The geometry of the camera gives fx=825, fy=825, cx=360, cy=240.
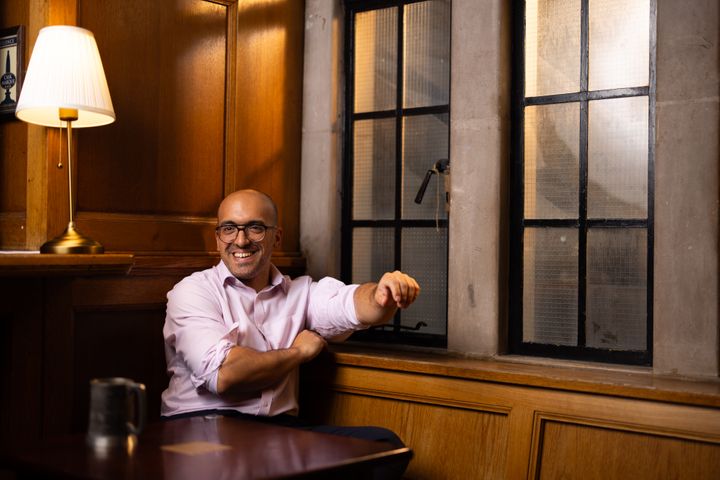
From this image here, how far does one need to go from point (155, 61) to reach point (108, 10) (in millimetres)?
254

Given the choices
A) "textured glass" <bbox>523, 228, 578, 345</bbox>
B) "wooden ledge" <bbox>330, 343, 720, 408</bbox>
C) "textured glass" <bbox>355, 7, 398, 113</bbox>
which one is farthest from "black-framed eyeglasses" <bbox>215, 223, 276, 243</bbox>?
"textured glass" <bbox>523, 228, 578, 345</bbox>

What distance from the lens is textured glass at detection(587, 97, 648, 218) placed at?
293 centimetres

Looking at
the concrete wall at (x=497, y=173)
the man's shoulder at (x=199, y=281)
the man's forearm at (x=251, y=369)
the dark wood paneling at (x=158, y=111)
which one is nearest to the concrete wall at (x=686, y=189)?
the concrete wall at (x=497, y=173)

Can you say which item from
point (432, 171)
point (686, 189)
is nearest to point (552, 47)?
point (432, 171)

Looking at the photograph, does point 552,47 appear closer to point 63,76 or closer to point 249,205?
point 249,205

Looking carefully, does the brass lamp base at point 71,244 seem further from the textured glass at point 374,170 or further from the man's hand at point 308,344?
the textured glass at point 374,170

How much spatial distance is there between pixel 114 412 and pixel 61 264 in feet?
2.74

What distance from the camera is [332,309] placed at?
9.87ft

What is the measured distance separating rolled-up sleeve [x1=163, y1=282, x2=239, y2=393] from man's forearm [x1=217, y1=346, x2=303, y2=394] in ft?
Result: 0.09

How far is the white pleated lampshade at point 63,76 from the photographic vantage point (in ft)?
→ 8.23

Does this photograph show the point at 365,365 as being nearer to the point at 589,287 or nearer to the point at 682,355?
the point at 589,287

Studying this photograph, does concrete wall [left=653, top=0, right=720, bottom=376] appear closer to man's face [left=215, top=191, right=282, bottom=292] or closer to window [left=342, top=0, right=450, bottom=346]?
window [left=342, top=0, right=450, bottom=346]

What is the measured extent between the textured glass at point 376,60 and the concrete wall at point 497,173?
0.31 ft

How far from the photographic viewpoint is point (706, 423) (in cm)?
238
